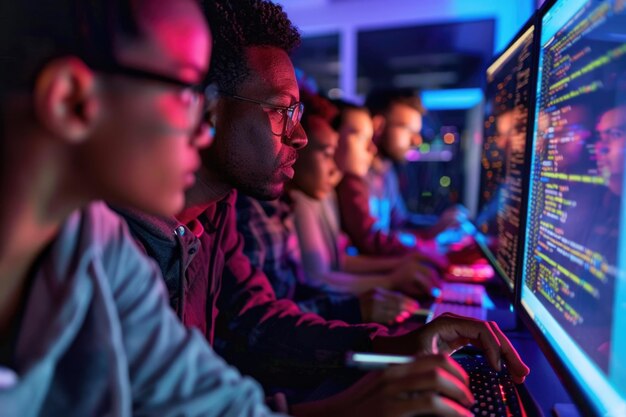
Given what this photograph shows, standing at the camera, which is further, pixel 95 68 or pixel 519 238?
pixel 519 238

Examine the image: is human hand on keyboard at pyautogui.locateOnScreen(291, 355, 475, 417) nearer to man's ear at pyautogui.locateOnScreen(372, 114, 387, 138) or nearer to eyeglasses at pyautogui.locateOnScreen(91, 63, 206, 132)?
eyeglasses at pyautogui.locateOnScreen(91, 63, 206, 132)

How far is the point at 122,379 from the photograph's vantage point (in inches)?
22.8

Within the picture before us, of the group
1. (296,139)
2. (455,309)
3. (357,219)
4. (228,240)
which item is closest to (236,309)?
(228,240)

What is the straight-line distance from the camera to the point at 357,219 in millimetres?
2654

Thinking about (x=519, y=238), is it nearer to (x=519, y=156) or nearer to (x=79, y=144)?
(x=519, y=156)

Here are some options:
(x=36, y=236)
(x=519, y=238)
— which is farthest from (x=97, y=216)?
(x=519, y=238)

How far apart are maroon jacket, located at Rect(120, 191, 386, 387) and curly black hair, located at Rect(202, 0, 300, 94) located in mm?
330

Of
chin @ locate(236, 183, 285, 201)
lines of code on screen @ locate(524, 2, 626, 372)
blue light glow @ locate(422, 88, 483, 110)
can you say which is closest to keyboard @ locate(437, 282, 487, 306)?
lines of code on screen @ locate(524, 2, 626, 372)

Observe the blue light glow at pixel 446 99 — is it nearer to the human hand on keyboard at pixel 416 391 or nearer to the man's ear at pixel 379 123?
the man's ear at pixel 379 123

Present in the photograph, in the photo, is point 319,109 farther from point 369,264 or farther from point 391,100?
point 391,100

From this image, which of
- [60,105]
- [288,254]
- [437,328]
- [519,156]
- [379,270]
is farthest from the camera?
[379,270]

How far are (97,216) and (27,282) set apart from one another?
109mm

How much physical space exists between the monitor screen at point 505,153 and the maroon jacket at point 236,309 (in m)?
0.39

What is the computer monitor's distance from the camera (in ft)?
1.90
